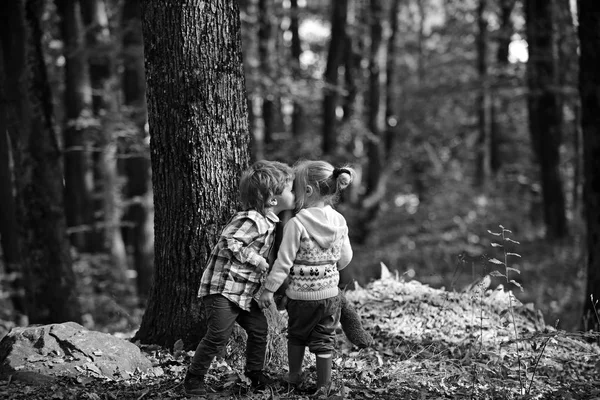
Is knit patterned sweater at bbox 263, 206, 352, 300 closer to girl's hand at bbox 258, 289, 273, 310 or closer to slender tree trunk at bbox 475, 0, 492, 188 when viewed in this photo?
girl's hand at bbox 258, 289, 273, 310

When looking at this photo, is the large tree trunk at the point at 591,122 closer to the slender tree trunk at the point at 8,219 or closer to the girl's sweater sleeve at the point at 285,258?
the girl's sweater sleeve at the point at 285,258

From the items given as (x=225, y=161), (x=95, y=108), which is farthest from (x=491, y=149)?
(x=225, y=161)

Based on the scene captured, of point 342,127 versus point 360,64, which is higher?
point 360,64

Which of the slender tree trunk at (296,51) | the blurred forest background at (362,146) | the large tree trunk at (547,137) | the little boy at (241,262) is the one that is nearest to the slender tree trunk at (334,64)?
the blurred forest background at (362,146)

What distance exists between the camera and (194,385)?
439 centimetres

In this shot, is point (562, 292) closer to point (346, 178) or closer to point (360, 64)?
point (346, 178)

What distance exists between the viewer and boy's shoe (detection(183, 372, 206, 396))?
4.39 m

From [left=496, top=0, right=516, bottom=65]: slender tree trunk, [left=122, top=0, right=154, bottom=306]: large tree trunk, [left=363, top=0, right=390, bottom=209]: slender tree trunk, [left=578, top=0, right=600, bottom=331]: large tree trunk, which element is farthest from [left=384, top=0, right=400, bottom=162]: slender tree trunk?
[left=578, top=0, right=600, bottom=331]: large tree trunk

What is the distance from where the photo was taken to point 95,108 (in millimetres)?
15453

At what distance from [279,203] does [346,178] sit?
21.5 inches

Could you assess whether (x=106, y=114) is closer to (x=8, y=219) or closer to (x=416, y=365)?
(x=8, y=219)

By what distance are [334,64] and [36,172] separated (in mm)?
10014

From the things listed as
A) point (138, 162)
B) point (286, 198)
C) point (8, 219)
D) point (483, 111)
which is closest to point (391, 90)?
point (483, 111)

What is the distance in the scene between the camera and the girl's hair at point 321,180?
432 cm
